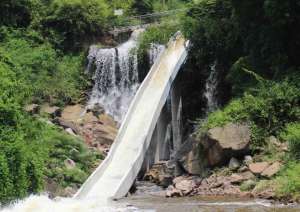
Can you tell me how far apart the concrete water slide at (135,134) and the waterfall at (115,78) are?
2.63 metres

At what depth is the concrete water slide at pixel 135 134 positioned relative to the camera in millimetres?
18141

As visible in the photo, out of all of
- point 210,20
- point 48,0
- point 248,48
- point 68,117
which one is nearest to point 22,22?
point 48,0

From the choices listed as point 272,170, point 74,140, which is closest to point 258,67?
point 272,170

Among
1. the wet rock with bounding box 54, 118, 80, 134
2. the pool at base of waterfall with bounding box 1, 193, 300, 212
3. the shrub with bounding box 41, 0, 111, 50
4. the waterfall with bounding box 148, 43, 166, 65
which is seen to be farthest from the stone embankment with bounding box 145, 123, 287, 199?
the shrub with bounding box 41, 0, 111, 50

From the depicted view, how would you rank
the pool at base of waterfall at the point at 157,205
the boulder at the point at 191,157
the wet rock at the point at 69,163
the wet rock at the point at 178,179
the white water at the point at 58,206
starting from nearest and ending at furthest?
1. the pool at base of waterfall at the point at 157,205
2. the white water at the point at 58,206
3. the wet rock at the point at 178,179
4. the boulder at the point at 191,157
5. the wet rock at the point at 69,163

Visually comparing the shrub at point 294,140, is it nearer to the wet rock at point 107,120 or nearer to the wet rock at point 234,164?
the wet rock at point 234,164

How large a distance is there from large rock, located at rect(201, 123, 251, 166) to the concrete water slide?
285cm

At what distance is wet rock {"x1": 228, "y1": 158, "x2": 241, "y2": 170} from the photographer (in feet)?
55.9

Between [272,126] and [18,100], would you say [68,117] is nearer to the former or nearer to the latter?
[18,100]

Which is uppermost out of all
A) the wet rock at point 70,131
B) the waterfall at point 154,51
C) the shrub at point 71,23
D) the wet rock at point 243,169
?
the shrub at point 71,23

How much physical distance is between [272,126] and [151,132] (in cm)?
522

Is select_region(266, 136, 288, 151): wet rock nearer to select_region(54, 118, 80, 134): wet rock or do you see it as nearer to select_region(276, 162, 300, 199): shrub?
select_region(276, 162, 300, 199): shrub

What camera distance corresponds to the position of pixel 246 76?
20.4 m

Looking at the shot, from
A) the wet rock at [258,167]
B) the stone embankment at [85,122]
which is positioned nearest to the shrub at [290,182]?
the wet rock at [258,167]
